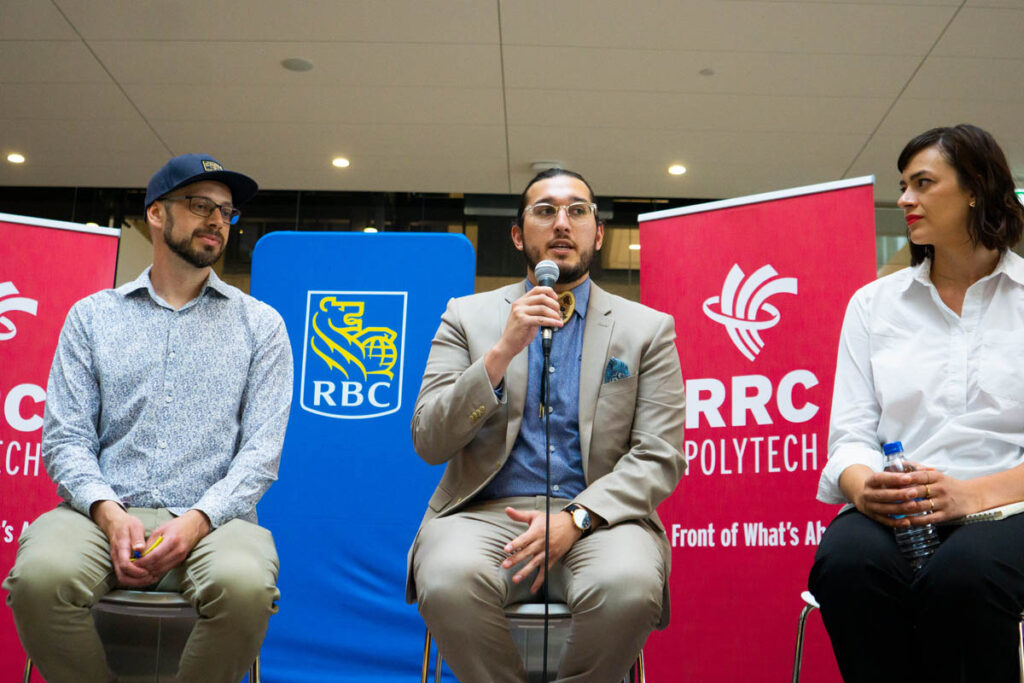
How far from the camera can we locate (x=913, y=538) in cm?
188

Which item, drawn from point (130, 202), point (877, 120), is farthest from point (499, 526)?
point (130, 202)

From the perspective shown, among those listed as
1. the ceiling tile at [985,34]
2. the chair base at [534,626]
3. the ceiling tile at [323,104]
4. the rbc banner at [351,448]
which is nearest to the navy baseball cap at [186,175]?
the rbc banner at [351,448]

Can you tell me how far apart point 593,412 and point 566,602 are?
487 millimetres

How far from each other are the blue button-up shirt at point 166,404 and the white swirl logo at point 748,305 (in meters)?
1.42

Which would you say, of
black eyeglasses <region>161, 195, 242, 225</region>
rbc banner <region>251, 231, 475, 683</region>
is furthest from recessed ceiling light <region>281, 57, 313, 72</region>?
black eyeglasses <region>161, 195, 242, 225</region>

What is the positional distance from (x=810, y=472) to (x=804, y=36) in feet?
12.0

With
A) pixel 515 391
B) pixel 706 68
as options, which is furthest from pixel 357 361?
pixel 706 68

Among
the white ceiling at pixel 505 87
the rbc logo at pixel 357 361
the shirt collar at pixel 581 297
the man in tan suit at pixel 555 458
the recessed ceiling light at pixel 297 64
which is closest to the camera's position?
the man in tan suit at pixel 555 458

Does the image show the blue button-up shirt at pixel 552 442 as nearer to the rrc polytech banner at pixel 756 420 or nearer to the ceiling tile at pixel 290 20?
the rrc polytech banner at pixel 756 420

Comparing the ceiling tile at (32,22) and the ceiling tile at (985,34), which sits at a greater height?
the ceiling tile at (32,22)

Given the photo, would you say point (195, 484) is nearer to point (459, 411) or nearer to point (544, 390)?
point (459, 411)

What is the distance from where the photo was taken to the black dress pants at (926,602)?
1.75m

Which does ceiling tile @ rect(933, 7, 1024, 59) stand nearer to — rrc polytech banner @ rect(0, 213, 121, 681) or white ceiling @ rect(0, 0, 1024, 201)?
white ceiling @ rect(0, 0, 1024, 201)

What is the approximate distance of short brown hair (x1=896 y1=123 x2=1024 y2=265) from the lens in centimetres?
214
